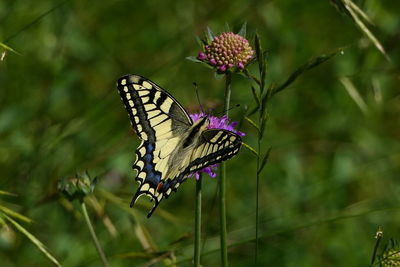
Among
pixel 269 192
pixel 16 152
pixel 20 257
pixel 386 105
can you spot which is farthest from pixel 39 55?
pixel 386 105

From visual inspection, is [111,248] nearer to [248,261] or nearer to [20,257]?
[20,257]

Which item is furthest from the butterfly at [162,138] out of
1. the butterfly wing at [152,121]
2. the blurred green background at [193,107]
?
the blurred green background at [193,107]

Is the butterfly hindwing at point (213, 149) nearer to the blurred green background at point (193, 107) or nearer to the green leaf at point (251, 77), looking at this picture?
the green leaf at point (251, 77)

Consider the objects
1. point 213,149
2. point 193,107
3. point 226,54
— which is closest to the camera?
point 213,149

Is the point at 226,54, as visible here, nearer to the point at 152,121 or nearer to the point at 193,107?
the point at 152,121

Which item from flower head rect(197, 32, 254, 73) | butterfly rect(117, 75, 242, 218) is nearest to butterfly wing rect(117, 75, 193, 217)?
butterfly rect(117, 75, 242, 218)

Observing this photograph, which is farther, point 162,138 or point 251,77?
point 162,138

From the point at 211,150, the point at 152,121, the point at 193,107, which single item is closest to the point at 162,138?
the point at 152,121
